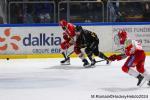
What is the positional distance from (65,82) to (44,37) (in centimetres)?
508

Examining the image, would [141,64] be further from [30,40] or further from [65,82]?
[30,40]

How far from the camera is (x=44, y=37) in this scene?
49.7 feet

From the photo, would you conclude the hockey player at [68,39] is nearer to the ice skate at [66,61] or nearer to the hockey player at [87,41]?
the ice skate at [66,61]

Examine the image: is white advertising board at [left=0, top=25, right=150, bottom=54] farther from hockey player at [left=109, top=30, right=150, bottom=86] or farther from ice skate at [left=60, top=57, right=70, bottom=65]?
hockey player at [left=109, top=30, right=150, bottom=86]

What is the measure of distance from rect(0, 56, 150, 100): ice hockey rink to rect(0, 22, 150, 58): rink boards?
1.11 m

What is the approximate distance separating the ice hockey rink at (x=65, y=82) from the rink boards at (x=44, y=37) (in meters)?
1.11

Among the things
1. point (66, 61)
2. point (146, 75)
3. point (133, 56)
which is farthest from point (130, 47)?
point (66, 61)

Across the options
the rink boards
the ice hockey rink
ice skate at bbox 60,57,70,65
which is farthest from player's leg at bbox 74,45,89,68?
the rink boards

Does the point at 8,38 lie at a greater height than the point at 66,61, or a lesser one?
greater

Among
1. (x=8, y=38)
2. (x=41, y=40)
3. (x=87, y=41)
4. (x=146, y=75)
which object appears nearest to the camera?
(x=146, y=75)

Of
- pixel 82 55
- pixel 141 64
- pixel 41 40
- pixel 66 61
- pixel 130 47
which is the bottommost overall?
pixel 66 61

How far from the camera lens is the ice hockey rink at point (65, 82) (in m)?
8.48

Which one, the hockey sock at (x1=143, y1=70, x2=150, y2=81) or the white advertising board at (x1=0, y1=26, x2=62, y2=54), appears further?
the white advertising board at (x1=0, y1=26, x2=62, y2=54)

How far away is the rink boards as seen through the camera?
15.0 meters
